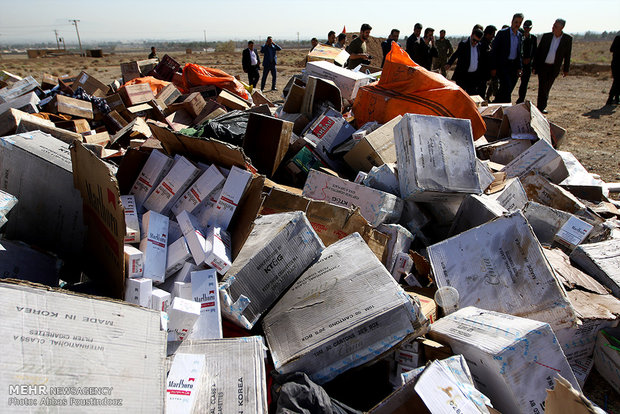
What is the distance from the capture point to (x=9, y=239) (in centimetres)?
229

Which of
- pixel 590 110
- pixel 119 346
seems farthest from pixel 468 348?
pixel 590 110

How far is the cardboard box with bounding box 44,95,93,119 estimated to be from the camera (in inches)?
168

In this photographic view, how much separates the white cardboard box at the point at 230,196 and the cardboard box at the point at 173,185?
0.27m

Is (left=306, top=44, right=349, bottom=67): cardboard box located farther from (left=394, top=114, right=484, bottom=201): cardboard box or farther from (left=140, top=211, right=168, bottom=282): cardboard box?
(left=140, top=211, right=168, bottom=282): cardboard box

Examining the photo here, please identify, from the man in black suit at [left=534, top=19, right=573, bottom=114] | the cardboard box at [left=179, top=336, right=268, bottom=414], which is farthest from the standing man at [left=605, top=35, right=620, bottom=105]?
the cardboard box at [left=179, top=336, right=268, bottom=414]

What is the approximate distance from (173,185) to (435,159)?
180 cm

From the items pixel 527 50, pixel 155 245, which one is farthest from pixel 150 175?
pixel 527 50

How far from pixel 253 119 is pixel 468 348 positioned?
228 cm

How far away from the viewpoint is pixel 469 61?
702 centimetres

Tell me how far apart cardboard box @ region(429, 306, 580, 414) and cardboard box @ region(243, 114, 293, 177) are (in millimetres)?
1976

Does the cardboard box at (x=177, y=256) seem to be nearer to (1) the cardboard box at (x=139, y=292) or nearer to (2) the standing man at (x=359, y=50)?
(1) the cardboard box at (x=139, y=292)

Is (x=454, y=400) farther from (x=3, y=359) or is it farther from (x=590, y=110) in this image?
(x=590, y=110)

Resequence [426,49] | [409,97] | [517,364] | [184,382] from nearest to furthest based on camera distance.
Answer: [184,382]
[517,364]
[409,97]
[426,49]

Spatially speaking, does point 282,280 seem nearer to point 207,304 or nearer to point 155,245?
point 207,304
